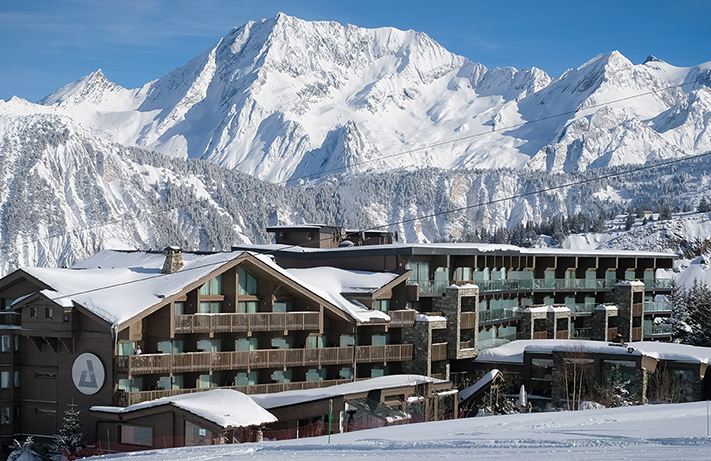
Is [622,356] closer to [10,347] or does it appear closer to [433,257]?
[433,257]

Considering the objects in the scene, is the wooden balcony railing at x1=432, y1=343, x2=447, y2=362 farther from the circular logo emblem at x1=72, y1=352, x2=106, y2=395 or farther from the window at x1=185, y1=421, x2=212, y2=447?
the circular logo emblem at x1=72, y1=352, x2=106, y2=395

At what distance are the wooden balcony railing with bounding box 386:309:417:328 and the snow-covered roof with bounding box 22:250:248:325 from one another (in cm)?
1036

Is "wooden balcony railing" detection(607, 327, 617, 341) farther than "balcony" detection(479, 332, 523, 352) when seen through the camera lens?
Yes

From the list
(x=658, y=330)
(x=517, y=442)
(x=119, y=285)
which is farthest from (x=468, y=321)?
(x=517, y=442)

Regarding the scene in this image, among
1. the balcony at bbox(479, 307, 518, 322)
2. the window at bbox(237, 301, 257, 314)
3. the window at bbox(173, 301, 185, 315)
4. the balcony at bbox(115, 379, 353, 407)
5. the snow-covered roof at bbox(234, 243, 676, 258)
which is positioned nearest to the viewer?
the balcony at bbox(115, 379, 353, 407)

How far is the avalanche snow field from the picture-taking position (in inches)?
834

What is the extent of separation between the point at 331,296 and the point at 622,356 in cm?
1715

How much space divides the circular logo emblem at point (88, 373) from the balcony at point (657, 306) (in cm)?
4647

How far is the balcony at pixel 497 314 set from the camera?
58.7m

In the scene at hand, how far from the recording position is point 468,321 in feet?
183

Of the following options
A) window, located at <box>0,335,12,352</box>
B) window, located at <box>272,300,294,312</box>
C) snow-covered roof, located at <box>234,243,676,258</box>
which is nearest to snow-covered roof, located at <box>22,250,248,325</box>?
window, located at <box>0,335,12,352</box>

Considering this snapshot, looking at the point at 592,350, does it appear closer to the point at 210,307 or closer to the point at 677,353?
the point at 677,353

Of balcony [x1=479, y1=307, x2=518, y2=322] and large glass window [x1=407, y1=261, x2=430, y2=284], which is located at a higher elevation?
large glass window [x1=407, y1=261, x2=430, y2=284]

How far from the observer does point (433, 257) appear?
56562 millimetres
